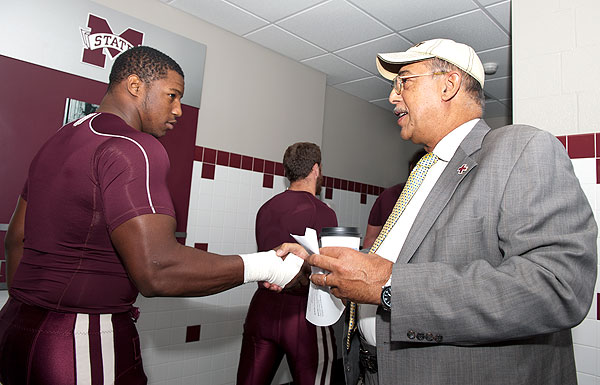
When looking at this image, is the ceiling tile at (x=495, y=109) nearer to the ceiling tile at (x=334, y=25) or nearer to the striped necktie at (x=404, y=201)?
the ceiling tile at (x=334, y=25)

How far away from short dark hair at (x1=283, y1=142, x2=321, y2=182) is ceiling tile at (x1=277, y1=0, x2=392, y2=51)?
3.60 ft

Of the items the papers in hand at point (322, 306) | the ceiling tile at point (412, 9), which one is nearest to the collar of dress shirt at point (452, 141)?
the papers in hand at point (322, 306)

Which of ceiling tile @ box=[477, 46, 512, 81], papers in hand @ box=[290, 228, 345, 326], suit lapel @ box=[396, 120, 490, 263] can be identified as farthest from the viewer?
ceiling tile @ box=[477, 46, 512, 81]

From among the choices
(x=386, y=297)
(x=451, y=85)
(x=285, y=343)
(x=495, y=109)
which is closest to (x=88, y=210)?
(x=386, y=297)

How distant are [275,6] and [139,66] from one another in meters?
1.81

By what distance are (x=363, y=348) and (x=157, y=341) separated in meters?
2.02

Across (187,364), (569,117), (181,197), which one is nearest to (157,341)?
(187,364)

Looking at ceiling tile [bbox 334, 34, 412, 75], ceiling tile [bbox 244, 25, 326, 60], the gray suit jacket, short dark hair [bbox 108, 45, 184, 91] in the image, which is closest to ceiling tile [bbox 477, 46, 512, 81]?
ceiling tile [bbox 334, 34, 412, 75]

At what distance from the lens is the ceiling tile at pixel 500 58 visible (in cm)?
349

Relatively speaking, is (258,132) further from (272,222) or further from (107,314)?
(107,314)

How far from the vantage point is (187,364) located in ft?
9.77

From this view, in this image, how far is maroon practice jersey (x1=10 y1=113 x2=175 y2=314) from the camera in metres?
1.11

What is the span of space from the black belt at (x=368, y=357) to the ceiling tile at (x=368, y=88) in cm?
342

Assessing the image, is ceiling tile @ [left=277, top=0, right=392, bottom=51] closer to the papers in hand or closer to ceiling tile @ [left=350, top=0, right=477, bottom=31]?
ceiling tile @ [left=350, top=0, right=477, bottom=31]
